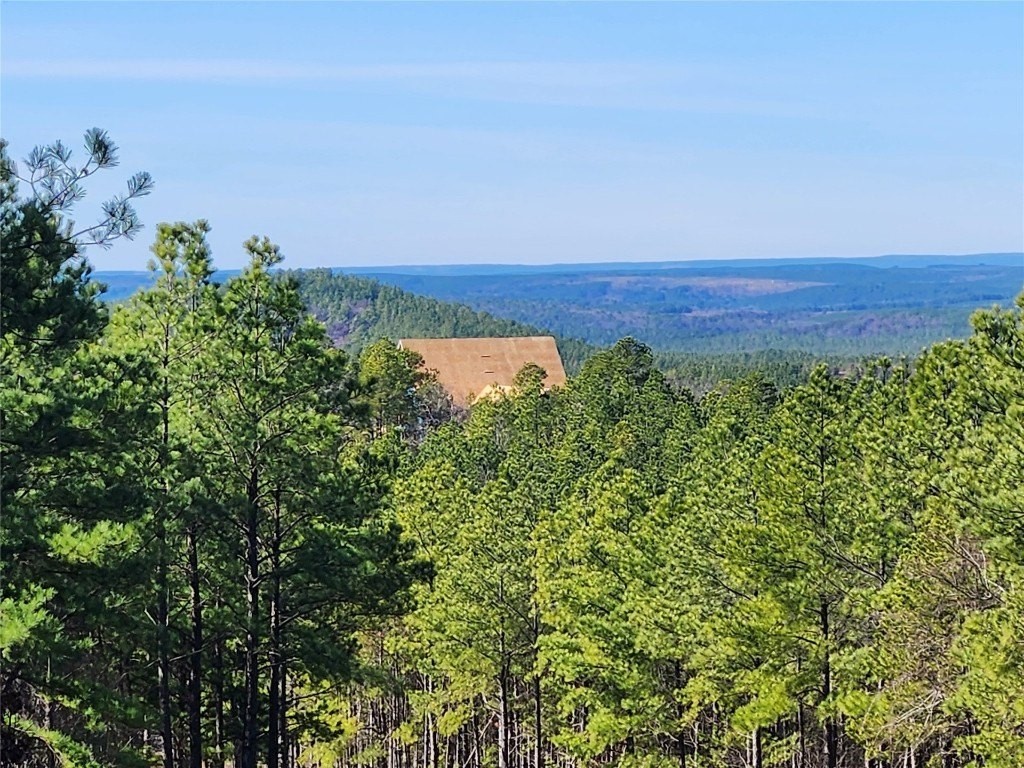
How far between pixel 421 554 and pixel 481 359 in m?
96.1

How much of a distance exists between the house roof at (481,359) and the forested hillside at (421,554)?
87041mm

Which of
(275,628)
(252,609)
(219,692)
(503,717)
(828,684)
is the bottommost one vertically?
(503,717)

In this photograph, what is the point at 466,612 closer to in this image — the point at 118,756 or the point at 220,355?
the point at 220,355

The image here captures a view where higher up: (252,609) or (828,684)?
(252,609)

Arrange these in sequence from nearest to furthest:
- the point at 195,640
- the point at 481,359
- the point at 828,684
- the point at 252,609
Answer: the point at 195,640, the point at 252,609, the point at 828,684, the point at 481,359

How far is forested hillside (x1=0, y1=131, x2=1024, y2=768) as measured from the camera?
16281 millimetres

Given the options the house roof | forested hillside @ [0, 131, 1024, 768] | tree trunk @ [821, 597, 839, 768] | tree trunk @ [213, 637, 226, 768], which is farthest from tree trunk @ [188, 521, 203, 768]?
the house roof

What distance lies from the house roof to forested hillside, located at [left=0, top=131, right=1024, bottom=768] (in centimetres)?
8704

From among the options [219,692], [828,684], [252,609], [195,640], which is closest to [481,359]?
[828,684]

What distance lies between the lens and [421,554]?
3356 cm

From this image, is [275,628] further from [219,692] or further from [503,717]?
[503,717]

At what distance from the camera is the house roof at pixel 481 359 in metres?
123

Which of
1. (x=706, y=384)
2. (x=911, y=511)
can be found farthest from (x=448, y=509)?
(x=706, y=384)

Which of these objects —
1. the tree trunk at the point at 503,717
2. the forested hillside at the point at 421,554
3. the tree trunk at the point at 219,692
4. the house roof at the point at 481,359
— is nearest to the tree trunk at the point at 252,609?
the forested hillside at the point at 421,554
